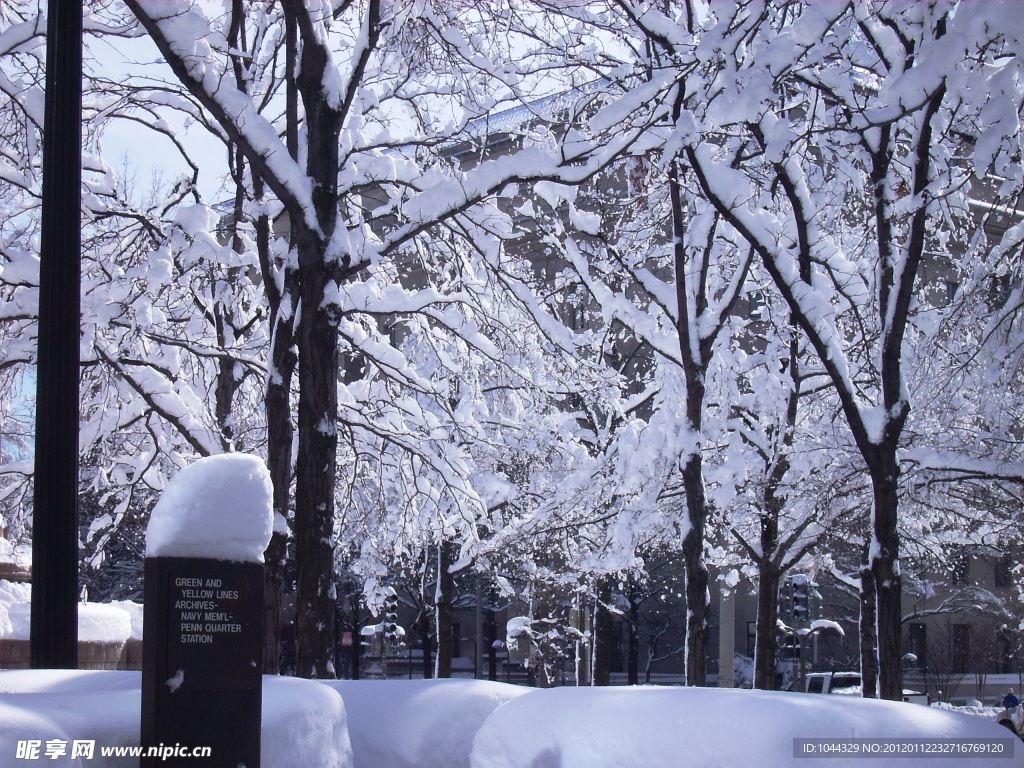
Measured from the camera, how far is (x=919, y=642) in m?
48.9

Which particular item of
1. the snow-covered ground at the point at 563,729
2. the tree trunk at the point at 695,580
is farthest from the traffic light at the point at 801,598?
the snow-covered ground at the point at 563,729

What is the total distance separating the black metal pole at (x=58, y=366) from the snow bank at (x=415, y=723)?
163 centimetres

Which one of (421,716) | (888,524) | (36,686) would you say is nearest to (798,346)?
(888,524)

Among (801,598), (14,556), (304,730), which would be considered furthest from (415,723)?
(801,598)

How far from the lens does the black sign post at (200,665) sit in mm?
5320

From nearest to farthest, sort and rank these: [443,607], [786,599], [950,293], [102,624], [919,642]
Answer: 1. [102,624]
2. [443,607]
3. [950,293]
4. [786,599]
5. [919,642]

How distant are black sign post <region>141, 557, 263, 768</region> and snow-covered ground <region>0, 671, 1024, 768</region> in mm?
84

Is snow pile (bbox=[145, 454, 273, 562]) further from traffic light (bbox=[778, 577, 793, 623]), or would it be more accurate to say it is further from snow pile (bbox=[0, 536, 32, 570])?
traffic light (bbox=[778, 577, 793, 623])

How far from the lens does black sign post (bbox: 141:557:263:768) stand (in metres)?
5.32

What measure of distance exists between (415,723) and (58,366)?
9.24 feet

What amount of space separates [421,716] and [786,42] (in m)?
6.95

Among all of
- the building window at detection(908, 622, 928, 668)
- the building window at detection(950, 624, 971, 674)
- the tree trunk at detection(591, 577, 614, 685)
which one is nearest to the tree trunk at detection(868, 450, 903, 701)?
the tree trunk at detection(591, 577, 614, 685)

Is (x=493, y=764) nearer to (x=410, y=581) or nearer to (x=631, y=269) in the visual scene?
(x=631, y=269)

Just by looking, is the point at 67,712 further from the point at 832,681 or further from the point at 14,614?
the point at 832,681
